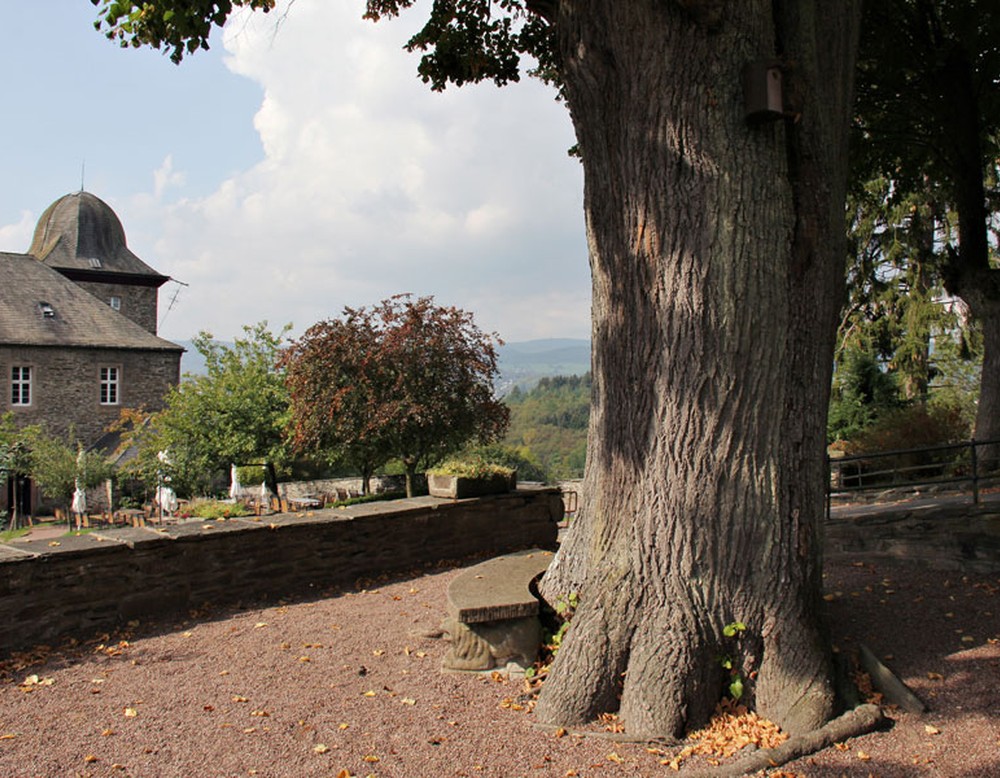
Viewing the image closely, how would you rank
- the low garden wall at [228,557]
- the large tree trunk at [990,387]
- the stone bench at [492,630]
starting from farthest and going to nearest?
the large tree trunk at [990,387] < the low garden wall at [228,557] < the stone bench at [492,630]

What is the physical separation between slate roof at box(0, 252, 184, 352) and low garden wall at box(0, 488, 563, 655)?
33.9m

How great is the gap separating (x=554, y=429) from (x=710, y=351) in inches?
4790

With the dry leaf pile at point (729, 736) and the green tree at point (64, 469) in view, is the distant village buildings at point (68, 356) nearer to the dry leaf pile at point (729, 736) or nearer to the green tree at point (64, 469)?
the green tree at point (64, 469)

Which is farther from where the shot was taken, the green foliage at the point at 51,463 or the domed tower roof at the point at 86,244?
the domed tower roof at the point at 86,244

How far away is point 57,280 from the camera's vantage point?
131 feet

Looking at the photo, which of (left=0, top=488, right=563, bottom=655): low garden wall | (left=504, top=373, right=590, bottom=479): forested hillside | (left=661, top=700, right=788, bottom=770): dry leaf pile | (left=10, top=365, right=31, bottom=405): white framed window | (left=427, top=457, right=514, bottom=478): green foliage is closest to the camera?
(left=661, top=700, right=788, bottom=770): dry leaf pile

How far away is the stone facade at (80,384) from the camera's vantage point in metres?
36.2

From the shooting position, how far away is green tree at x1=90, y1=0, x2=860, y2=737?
4.34 meters

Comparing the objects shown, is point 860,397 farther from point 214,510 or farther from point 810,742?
point 810,742

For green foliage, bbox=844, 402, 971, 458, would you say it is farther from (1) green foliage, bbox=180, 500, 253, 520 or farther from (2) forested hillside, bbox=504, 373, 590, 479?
(2) forested hillside, bbox=504, 373, 590, 479

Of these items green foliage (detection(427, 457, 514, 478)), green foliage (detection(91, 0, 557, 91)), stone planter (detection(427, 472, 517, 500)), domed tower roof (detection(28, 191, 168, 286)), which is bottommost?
stone planter (detection(427, 472, 517, 500))

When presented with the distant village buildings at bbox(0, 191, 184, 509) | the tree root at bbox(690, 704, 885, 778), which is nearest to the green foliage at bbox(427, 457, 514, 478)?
the tree root at bbox(690, 704, 885, 778)

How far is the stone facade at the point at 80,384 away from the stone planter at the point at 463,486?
104ft

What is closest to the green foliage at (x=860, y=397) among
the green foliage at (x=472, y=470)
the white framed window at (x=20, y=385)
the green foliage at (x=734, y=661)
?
the green foliage at (x=472, y=470)
